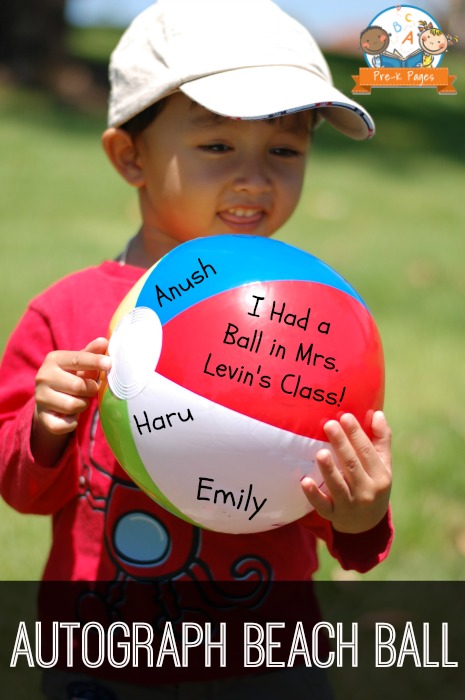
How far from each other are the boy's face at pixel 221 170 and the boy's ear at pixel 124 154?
97 mm

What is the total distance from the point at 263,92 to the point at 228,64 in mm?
134

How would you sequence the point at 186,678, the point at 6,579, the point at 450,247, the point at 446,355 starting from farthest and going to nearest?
1. the point at 450,247
2. the point at 446,355
3. the point at 6,579
4. the point at 186,678

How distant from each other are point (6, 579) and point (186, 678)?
4.40 feet

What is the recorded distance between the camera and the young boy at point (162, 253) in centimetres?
217

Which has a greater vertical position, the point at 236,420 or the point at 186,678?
the point at 236,420

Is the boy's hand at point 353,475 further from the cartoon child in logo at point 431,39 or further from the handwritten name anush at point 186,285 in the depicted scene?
the cartoon child in logo at point 431,39

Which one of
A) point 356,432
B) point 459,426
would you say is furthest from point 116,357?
point 459,426

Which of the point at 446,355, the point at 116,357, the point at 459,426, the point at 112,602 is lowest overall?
the point at 112,602

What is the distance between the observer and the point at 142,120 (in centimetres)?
240

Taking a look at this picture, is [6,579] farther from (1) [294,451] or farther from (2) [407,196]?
(2) [407,196]

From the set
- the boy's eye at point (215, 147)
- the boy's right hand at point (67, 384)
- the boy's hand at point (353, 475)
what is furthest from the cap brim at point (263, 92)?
the boy's hand at point (353, 475)

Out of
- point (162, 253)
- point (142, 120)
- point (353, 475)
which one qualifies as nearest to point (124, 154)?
point (142, 120)

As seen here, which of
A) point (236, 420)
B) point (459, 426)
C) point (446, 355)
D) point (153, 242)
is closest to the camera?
point (236, 420)

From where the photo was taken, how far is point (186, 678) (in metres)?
2.19
